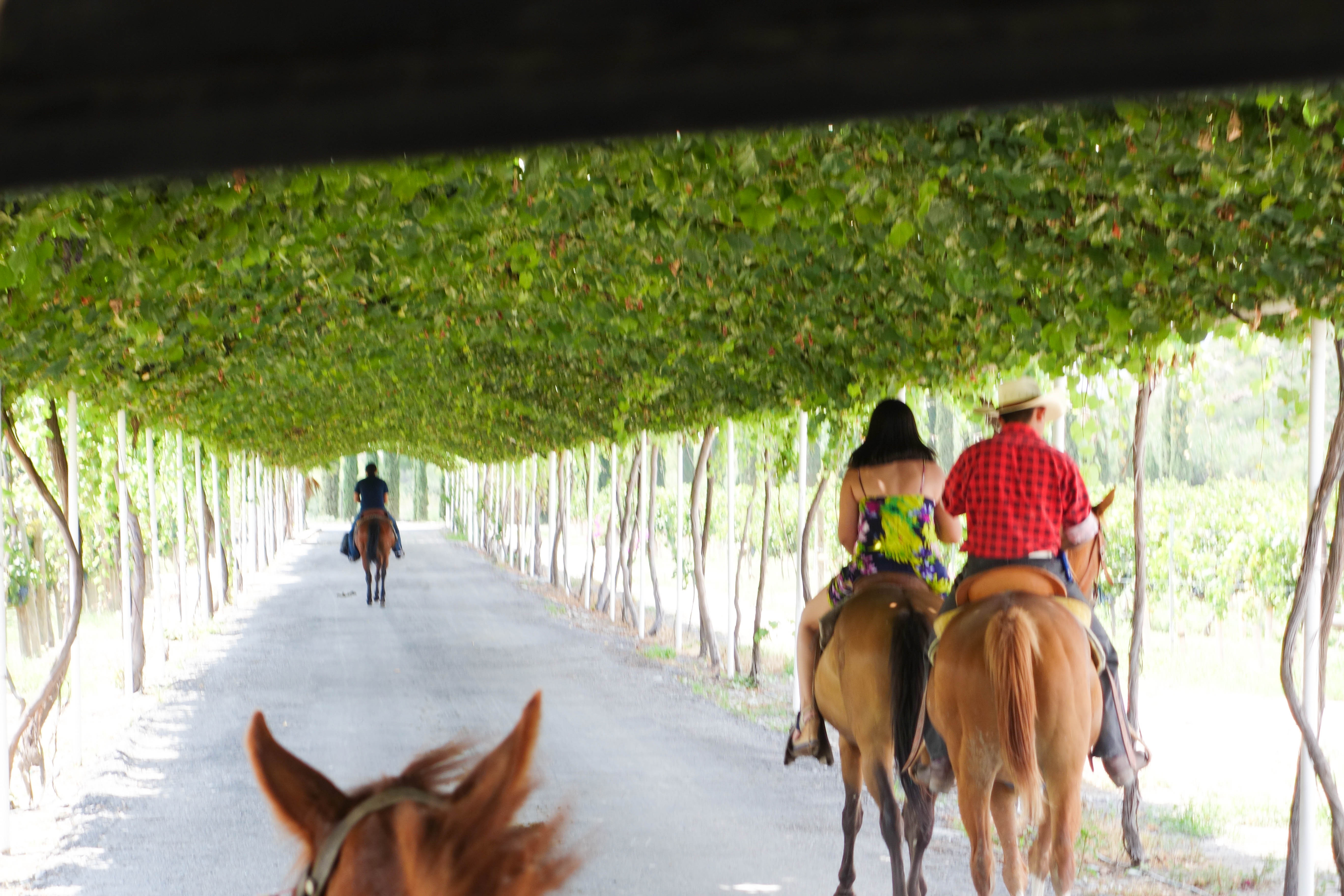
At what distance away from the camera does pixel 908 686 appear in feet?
17.8

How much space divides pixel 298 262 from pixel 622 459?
13189 mm

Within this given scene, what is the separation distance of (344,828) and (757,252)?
500cm

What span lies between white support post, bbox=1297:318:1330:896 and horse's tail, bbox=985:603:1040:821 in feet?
3.80

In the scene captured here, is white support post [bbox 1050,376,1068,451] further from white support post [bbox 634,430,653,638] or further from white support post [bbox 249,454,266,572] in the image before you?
white support post [bbox 249,454,266,572]

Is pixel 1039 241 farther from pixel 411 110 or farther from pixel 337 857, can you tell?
pixel 411 110

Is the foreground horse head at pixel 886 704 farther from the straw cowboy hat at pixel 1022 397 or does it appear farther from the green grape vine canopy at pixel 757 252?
the green grape vine canopy at pixel 757 252

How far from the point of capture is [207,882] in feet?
19.5

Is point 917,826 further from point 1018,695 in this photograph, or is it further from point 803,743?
point 1018,695

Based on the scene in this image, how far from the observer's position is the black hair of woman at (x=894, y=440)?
595 centimetres

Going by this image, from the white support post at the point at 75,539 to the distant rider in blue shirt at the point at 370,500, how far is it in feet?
37.2

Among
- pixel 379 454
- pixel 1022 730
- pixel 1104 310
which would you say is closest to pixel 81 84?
pixel 1022 730

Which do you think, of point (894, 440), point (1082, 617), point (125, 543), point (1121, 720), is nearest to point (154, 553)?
point (125, 543)

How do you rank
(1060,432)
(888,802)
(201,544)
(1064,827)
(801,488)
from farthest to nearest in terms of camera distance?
(201,544), (801,488), (1060,432), (888,802), (1064,827)

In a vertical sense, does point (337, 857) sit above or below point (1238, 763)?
above
